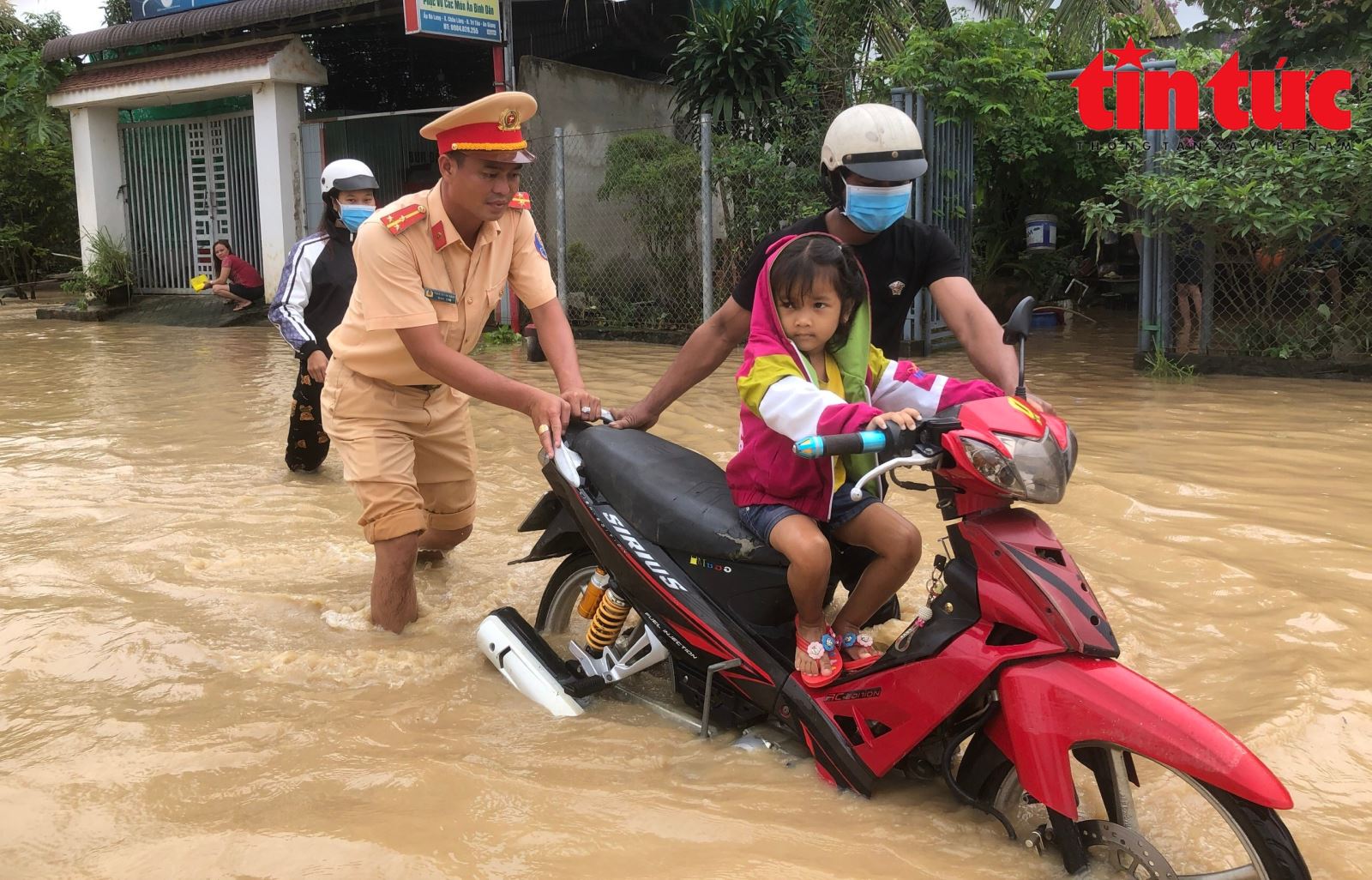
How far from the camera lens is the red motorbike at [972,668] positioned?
2.18 m

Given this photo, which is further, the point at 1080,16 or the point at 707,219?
the point at 1080,16

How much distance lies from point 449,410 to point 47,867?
202 centimetres

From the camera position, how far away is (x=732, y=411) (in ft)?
25.6

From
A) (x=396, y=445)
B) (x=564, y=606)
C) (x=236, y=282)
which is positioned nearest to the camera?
(x=564, y=606)

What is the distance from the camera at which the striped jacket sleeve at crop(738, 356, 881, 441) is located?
8.24ft

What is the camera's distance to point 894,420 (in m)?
2.40

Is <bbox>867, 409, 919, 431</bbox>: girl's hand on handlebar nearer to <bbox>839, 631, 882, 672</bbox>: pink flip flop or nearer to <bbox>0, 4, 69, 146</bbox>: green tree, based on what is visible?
<bbox>839, 631, 882, 672</bbox>: pink flip flop

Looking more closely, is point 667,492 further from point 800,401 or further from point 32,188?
point 32,188

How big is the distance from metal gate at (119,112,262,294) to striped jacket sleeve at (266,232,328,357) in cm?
1117

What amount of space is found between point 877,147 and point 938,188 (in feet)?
23.5

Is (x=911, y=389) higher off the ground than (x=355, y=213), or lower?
lower

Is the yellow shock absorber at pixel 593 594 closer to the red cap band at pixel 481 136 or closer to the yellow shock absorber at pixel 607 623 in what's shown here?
the yellow shock absorber at pixel 607 623

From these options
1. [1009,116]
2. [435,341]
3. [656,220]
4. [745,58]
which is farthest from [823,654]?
[745,58]

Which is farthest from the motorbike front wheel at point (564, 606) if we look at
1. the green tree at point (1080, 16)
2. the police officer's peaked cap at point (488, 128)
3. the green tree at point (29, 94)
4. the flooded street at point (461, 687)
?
the green tree at point (29, 94)
